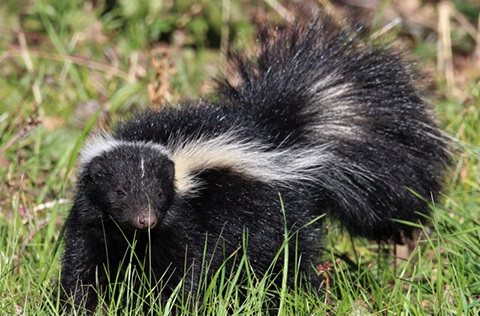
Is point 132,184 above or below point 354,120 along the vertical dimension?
below

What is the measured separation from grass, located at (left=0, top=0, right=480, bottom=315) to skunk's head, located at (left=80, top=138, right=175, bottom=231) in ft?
1.45

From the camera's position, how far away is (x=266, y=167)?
19.1 ft

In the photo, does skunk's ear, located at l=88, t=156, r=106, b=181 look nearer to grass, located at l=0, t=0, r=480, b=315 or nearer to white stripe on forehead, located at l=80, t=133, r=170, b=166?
white stripe on forehead, located at l=80, t=133, r=170, b=166

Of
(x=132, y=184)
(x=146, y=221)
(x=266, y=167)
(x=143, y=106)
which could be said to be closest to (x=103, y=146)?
(x=132, y=184)

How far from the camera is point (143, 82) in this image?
29.9ft

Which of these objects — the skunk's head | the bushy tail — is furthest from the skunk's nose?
the bushy tail

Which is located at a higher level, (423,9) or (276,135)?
(423,9)

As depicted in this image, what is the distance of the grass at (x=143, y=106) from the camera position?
5207mm

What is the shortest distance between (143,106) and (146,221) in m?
3.47

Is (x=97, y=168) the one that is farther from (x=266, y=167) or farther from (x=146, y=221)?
(x=266, y=167)

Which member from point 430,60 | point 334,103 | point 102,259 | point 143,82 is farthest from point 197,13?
point 102,259

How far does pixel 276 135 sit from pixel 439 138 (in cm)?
117

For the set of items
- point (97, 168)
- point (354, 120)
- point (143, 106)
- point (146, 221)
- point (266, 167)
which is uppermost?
point (143, 106)

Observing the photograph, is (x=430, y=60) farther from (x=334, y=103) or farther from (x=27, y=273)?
(x=27, y=273)
